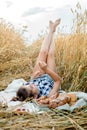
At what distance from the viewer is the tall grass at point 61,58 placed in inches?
178

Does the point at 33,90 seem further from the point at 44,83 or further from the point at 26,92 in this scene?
the point at 44,83

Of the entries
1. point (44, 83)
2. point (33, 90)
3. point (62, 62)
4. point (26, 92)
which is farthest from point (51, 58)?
point (26, 92)

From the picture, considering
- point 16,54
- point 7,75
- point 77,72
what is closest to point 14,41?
point 16,54

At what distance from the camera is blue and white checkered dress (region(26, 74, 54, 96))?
14.6 ft

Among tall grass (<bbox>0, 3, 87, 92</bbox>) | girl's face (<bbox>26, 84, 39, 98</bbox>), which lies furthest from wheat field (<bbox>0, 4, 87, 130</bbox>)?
girl's face (<bbox>26, 84, 39, 98</bbox>)

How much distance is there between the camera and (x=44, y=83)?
4.61 metres

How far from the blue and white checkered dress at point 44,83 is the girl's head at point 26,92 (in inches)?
6.4

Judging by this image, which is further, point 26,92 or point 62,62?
point 62,62

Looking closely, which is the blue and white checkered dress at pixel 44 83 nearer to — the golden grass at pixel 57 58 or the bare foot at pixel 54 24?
the golden grass at pixel 57 58

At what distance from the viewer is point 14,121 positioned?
126 inches

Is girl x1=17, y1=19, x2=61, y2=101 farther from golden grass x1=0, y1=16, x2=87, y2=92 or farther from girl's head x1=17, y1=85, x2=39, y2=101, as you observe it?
golden grass x1=0, y1=16, x2=87, y2=92

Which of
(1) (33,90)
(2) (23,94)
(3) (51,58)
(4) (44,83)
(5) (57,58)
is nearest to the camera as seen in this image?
(2) (23,94)

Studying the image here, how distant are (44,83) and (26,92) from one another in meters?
0.52

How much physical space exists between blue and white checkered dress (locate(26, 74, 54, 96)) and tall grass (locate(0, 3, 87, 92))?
179 mm
